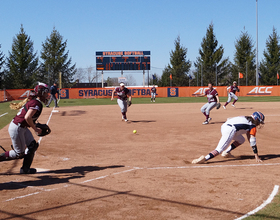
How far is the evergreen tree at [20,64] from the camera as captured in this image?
2234 inches

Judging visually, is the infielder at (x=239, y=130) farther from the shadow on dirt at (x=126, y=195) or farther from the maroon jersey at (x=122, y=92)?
the maroon jersey at (x=122, y=92)

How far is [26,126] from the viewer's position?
683cm

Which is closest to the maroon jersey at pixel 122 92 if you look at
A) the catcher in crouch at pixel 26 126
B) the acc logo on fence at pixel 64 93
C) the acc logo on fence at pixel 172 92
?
the catcher in crouch at pixel 26 126

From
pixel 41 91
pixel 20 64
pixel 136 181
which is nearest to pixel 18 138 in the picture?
pixel 41 91

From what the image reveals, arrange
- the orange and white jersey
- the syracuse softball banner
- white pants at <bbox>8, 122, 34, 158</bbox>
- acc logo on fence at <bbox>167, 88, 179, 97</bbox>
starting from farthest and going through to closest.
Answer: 1. acc logo on fence at <bbox>167, 88, 179, 97</bbox>
2. the syracuse softball banner
3. the orange and white jersey
4. white pants at <bbox>8, 122, 34, 158</bbox>

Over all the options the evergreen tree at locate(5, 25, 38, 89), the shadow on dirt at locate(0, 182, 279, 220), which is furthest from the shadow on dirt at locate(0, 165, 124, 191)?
the evergreen tree at locate(5, 25, 38, 89)

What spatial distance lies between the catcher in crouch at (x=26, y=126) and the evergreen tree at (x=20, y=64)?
53.3 metres

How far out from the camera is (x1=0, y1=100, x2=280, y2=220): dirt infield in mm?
4965

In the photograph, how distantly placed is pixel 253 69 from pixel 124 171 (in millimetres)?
64032

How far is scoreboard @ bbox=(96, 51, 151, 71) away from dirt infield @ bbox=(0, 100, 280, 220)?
43725mm

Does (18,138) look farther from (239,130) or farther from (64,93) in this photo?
(64,93)

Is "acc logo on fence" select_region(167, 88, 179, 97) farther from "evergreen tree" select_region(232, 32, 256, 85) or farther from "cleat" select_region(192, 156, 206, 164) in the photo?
"cleat" select_region(192, 156, 206, 164)

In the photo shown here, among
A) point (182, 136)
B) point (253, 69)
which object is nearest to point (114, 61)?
point (253, 69)

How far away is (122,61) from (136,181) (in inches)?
1937
